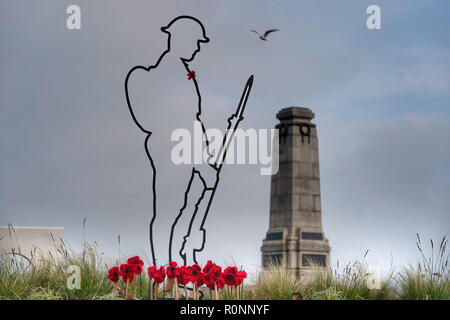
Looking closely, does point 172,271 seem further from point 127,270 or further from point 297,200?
point 297,200

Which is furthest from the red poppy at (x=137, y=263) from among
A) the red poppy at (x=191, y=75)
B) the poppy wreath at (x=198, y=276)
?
the red poppy at (x=191, y=75)

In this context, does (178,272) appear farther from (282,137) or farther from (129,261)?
(282,137)

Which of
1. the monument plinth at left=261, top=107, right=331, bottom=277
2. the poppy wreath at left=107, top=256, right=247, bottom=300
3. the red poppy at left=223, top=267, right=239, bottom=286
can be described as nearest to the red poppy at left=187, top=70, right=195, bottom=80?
the poppy wreath at left=107, top=256, right=247, bottom=300

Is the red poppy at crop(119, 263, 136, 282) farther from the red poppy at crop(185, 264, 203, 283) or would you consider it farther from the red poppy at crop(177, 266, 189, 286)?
the red poppy at crop(185, 264, 203, 283)

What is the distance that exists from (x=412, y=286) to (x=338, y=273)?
1.12 metres

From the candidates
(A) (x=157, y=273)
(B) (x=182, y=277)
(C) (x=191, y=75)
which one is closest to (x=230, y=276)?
(B) (x=182, y=277)

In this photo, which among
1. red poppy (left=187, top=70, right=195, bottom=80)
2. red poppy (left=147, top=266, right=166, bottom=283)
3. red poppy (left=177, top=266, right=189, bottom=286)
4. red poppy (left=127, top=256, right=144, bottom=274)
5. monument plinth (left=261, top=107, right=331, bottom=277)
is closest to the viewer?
red poppy (left=177, top=266, right=189, bottom=286)

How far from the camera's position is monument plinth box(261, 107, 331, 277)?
1802 centimetres

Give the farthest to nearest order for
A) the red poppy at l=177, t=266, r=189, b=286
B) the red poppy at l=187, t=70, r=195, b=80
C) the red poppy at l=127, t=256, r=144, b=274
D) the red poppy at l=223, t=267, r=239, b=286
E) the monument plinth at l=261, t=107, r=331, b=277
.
Result: the monument plinth at l=261, t=107, r=331, b=277 → the red poppy at l=187, t=70, r=195, b=80 → the red poppy at l=127, t=256, r=144, b=274 → the red poppy at l=177, t=266, r=189, b=286 → the red poppy at l=223, t=267, r=239, b=286

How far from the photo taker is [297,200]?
715 inches

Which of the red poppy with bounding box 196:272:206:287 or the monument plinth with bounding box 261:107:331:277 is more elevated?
the monument plinth with bounding box 261:107:331:277

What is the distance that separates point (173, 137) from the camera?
8.34m

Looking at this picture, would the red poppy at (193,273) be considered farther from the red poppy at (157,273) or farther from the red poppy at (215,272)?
the red poppy at (157,273)
